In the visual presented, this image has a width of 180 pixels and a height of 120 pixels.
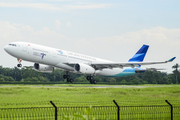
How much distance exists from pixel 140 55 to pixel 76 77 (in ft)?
127

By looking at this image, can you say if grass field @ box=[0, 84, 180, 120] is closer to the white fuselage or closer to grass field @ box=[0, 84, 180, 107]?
grass field @ box=[0, 84, 180, 107]

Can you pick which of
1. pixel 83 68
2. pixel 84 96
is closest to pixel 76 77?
pixel 83 68

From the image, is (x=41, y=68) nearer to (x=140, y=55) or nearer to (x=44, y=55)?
(x=44, y=55)

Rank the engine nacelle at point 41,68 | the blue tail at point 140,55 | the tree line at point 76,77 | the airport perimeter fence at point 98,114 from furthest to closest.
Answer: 1. the tree line at point 76,77
2. the blue tail at point 140,55
3. the engine nacelle at point 41,68
4. the airport perimeter fence at point 98,114

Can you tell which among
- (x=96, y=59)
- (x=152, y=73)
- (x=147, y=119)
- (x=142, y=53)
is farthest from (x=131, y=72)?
(x=147, y=119)

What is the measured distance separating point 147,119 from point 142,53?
4441 centimetres

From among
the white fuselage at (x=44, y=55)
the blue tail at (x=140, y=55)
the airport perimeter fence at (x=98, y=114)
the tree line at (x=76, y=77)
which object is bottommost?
the airport perimeter fence at (x=98, y=114)

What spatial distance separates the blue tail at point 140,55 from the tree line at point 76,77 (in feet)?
56.7

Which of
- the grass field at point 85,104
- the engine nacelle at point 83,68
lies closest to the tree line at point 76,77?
the engine nacelle at point 83,68

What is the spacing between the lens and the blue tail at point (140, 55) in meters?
58.0

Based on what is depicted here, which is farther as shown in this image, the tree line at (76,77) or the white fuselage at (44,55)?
the tree line at (76,77)

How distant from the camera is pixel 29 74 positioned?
92312 millimetres

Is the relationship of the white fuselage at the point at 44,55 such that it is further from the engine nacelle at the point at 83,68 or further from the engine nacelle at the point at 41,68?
the engine nacelle at the point at 41,68

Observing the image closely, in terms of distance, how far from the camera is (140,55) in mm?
58281
